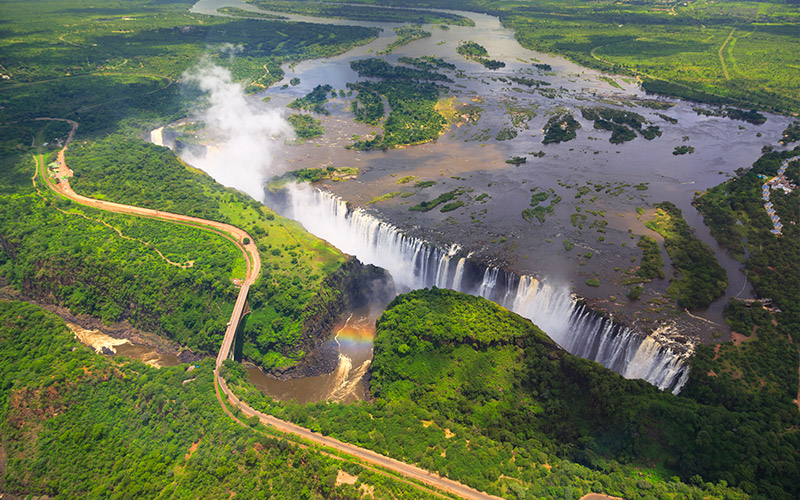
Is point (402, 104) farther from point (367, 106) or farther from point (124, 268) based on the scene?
point (124, 268)

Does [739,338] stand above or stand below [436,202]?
above

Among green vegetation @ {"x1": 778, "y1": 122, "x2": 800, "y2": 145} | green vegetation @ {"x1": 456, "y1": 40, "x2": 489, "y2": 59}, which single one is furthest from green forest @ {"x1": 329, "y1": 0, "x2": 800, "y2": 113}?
green vegetation @ {"x1": 456, "y1": 40, "x2": 489, "y2": 59}

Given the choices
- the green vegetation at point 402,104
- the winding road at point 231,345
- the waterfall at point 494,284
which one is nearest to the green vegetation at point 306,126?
the green vegetation at point 402,104

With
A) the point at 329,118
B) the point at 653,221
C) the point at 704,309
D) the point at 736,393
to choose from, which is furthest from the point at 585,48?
the point at 736,393

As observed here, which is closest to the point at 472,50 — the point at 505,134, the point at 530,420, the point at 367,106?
the point at 367,106

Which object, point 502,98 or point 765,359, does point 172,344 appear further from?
point 502,98

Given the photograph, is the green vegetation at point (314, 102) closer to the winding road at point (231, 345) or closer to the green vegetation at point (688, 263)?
the winding road at point (231, 345)
